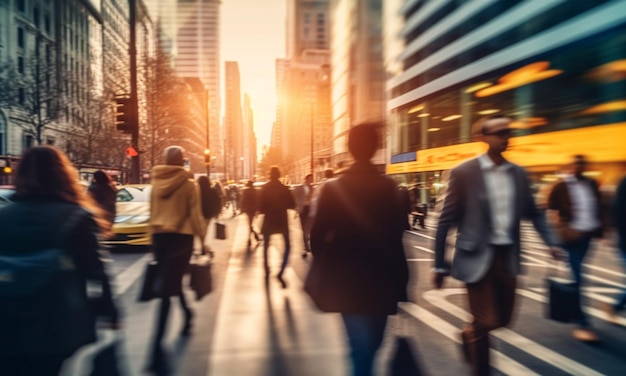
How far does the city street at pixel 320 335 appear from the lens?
407 centimetres

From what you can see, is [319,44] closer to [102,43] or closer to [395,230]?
[102,43]

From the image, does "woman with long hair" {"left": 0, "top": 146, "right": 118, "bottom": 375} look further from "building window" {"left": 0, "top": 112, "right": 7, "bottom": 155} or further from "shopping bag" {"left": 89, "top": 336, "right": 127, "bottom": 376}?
"building window" {"left": 0, "top": 112, "right": 7, "bottom": 155}

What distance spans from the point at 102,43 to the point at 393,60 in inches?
1699

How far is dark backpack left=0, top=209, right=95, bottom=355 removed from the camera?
223 centimetres

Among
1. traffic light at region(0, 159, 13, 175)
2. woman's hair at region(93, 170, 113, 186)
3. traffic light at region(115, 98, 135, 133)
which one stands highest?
traffic light at region(115, 98, 135, 133)

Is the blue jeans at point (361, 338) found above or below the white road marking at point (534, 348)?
above

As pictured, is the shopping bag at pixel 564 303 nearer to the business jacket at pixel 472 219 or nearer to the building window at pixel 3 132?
the business jacket at pixel 472 219

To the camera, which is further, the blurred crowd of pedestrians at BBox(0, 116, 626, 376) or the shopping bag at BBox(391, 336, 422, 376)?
the shopping bag at BBox(391, 336, 422, 376)

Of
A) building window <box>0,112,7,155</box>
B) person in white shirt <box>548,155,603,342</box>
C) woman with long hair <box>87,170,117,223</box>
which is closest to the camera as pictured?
person in white shirt <box>548,155,603,342</box>

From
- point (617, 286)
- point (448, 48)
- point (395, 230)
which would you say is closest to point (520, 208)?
Answer: point (395, 230)

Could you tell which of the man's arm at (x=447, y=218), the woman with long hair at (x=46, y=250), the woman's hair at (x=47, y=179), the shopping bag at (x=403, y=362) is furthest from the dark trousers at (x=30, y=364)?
the man's arm at (x=447, y=218)

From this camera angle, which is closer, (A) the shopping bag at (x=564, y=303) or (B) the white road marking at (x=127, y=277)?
(A) the shopping bag at (x=564, y=303)

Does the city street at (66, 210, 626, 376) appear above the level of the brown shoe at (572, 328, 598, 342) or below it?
below

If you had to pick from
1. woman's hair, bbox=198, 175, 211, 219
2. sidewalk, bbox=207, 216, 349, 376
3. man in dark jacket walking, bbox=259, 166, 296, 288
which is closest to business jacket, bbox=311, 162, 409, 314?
sidewalk, bbox=207, 216, 349, 376
